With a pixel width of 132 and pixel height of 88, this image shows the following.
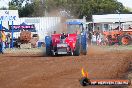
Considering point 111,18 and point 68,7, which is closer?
point 111,18

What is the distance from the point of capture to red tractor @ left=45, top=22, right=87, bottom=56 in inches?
938

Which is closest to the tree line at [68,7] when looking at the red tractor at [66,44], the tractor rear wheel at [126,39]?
the tractor rear wheel at [126,39]

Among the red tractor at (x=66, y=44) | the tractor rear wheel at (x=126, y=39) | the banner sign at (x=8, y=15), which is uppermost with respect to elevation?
the banner sign at (x=8, y=15)

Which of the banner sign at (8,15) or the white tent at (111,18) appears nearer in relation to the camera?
the banner sign at (8,15)

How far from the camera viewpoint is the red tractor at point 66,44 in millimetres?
23812

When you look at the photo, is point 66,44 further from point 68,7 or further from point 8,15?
point 68,7

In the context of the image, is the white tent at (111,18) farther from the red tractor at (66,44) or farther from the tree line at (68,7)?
the red tractor at (66,44)

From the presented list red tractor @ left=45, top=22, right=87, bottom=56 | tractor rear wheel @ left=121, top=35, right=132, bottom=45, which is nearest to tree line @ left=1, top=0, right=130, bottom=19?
tractor rear wheel @ left=121, top=35, right=132, bottom=45

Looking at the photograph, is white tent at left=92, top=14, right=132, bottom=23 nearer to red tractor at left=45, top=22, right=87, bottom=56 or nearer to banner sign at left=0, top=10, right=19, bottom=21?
banner sign at left=0, top=10, right=19, bottom=21

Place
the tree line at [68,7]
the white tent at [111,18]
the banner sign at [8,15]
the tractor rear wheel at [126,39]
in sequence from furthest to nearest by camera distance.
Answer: the tree line at [68,7], the white tent at [111,18], the tractor rear wheel at [126,39], the banner sign at [8,15]

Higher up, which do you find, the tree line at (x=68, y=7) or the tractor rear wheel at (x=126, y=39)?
the tree line at (x=68, y=7)

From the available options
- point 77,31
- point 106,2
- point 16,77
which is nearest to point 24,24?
point 77,31

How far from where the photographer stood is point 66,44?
23.7 meters

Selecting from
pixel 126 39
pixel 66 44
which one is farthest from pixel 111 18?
pixel 66 44
